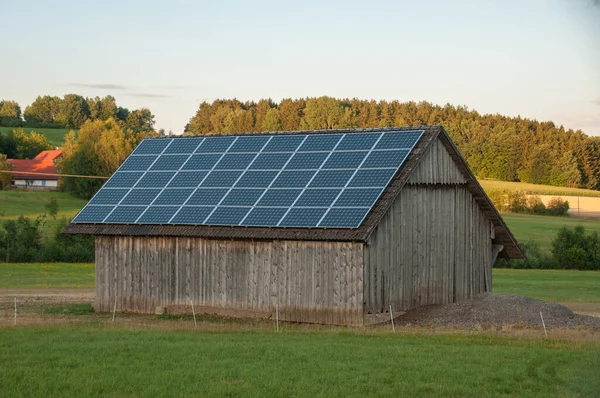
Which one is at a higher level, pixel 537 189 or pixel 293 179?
pixel 537 189

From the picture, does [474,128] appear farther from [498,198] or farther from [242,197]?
[242,197]

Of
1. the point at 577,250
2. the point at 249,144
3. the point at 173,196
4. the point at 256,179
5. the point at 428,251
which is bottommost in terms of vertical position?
the point at 577,250

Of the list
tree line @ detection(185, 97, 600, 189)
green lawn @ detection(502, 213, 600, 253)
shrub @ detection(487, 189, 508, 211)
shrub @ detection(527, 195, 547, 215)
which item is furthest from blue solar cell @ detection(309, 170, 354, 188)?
tree line @ detection(185, 97, 600, 189)

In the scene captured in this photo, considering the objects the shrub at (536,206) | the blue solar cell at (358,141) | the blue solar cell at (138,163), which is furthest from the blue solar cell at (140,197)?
the shrub at (536,206)

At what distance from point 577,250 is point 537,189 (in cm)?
6920

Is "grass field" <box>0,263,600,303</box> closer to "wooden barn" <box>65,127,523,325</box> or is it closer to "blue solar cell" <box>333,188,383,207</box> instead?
"wooden barn" <box>65,127,523,325</box>

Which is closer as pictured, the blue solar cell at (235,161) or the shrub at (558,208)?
the blue solar cell at (235,161)

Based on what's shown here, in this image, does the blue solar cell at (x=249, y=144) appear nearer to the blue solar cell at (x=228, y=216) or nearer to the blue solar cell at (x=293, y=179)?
the blue solar cell at (x=293, y=179)

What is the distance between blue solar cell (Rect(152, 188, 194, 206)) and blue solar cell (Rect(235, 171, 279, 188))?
2.09 m

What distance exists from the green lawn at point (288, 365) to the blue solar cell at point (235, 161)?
10.2 metres

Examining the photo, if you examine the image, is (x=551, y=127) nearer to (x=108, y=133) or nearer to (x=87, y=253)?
(x=108, y=133)

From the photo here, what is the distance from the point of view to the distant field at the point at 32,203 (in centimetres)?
10519

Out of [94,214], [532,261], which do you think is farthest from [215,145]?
[532,261]

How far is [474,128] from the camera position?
155375 millimetres
